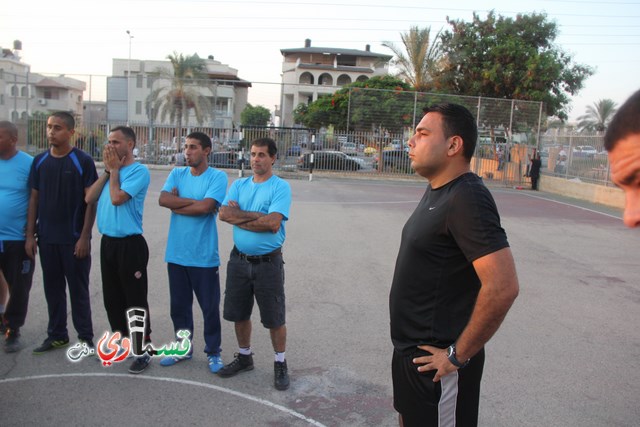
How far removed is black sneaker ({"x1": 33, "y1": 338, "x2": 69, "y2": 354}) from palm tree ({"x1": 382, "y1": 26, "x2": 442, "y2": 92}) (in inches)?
1226

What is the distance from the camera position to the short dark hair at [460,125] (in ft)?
8.18

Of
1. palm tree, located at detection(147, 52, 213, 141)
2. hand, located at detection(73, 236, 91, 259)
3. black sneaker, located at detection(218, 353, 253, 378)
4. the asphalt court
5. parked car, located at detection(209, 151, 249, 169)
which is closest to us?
the asphalt court

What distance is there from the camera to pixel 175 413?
3.87 m

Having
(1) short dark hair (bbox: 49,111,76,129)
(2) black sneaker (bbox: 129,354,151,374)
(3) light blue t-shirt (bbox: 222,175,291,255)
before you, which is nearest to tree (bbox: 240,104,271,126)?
(1) short dark hair (bbox: 49,111,76,129)

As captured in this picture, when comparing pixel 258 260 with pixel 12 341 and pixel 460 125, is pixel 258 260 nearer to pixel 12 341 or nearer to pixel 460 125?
pixel 460 125

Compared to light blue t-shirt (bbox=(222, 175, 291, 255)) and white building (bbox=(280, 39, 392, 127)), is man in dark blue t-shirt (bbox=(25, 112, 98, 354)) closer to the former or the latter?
light blue t-shirt (bbox=(222, 175, 291, 255))

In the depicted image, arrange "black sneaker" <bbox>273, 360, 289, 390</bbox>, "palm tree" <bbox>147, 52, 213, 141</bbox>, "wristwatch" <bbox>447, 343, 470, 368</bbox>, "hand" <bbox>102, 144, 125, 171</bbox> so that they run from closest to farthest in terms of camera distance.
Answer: "wristwatch" <bbox>447, 343, 470, 368</bbox> → "black sneaker" <bbox>273, 360, 289, 390</bbox> → "hand" <bbox>102, 144, 125, 171</bbox> → "palm tree" <bbox>147, 52, 213, 141</bbox>

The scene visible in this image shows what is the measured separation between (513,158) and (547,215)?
43.4 feet

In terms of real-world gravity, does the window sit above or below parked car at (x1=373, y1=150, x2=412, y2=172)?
above

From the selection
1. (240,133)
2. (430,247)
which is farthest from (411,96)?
(430,247)

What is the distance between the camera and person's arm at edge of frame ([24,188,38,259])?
496 cm

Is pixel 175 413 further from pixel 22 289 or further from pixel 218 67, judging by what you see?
pixel 218 67

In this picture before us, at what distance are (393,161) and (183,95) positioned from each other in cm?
1497

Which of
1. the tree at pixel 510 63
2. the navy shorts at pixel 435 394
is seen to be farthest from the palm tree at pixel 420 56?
the navy shorts at pixel 435 394
